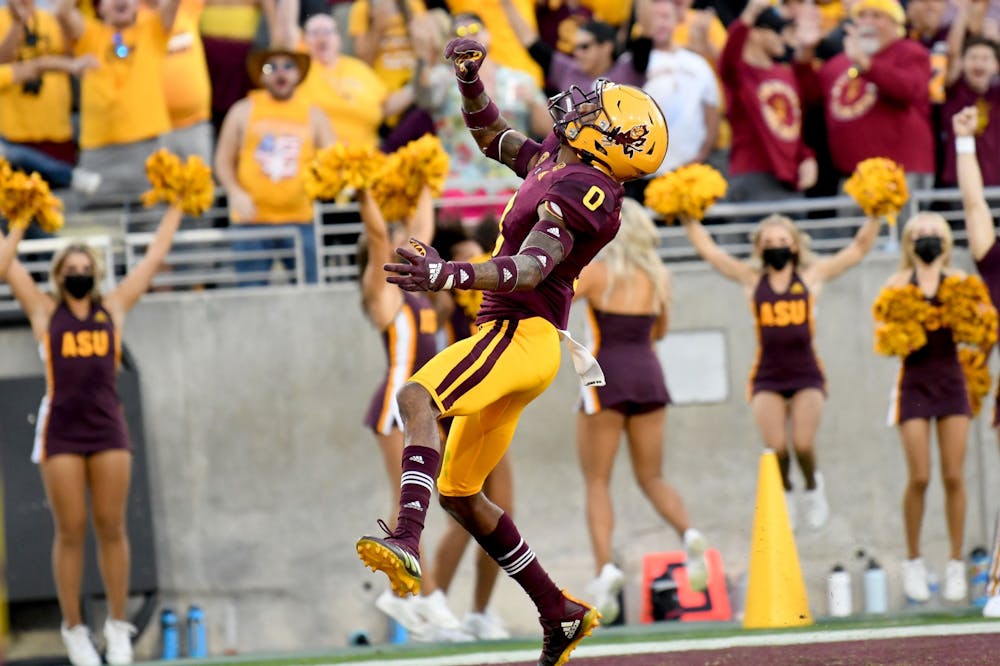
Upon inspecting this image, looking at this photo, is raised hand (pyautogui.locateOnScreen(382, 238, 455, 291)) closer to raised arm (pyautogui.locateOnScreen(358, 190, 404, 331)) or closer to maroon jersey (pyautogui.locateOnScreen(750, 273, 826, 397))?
raised arm (pyautogui.locateOnScreen(358, 190, 404, 331))

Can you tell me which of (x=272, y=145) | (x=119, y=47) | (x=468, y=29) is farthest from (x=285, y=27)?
(x=468, y=29)

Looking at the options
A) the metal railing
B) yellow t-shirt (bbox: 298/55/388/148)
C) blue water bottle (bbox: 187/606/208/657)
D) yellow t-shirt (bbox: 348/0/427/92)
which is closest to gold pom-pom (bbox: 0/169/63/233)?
the metal railing

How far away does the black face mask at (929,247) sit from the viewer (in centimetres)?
1099

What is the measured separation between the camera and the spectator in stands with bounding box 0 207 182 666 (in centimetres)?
1016

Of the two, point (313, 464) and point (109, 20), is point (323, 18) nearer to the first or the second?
point (109, 20)

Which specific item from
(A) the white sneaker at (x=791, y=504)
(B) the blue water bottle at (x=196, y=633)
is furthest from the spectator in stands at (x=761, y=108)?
(B) the blue water bottle at (x=196, y=633)

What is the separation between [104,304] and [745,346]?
442 cm

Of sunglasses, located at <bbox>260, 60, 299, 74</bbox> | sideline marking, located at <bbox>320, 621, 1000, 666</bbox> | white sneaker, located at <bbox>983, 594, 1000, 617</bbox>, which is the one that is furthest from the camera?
sunglasses, located at <bbox>260, 60, 299, 74</bbox>

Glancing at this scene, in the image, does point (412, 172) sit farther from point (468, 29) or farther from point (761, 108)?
point (761, 108)

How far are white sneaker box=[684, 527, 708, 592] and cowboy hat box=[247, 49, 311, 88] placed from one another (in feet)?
13.2

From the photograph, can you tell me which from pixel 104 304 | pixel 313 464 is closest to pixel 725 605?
pixel 313 464

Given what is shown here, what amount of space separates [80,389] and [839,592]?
4.92 m

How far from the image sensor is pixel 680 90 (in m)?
12.1

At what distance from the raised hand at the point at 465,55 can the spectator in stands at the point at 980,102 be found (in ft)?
19.9
